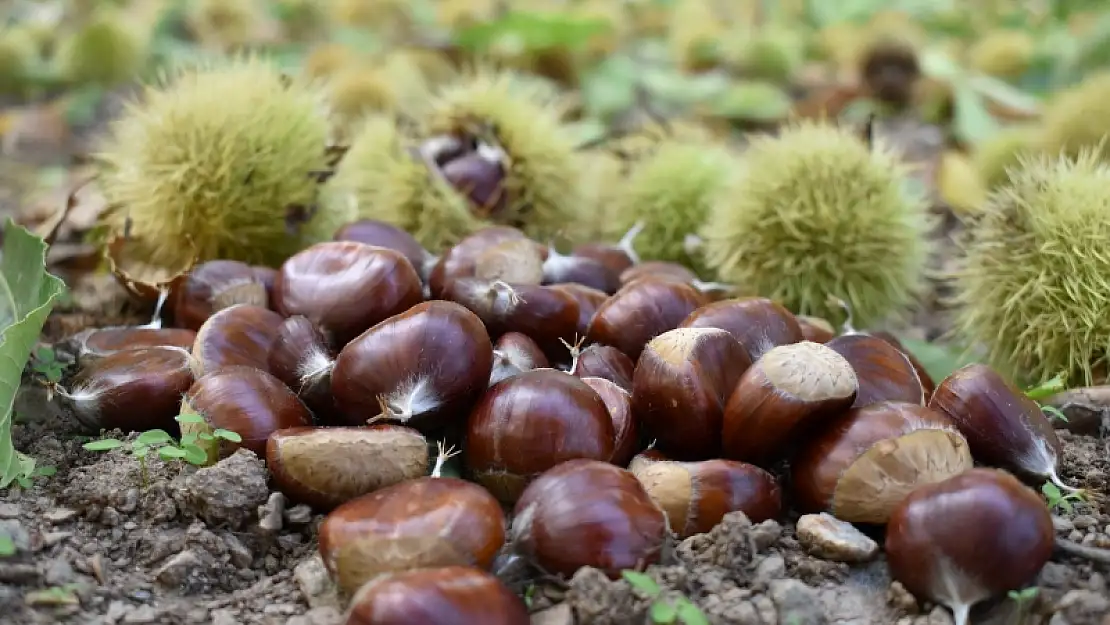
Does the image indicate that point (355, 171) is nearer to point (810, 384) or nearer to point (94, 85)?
point (810, 384)

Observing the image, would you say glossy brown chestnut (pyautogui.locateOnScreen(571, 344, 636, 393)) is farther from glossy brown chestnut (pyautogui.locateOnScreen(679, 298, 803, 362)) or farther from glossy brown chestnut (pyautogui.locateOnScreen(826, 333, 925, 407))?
glossy brown chestnut (pyautogui.locateOnScreen(826, 333, 925, 407))

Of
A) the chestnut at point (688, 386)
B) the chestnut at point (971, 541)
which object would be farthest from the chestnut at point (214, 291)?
the chestnut at point (971, 541)

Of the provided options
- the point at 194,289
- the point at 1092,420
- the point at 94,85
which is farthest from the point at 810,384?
the point at 94,85

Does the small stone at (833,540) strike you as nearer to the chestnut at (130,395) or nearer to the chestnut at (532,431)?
the chestnut at (532,431)

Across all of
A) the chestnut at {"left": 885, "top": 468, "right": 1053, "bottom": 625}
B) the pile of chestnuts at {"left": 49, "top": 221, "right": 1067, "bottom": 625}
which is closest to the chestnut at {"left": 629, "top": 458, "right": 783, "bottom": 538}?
the pile of chestnuts at {"left": 49, "top": 221, "right": 1067, "bottom": 625}

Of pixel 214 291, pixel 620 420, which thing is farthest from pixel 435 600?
pixel 214 291

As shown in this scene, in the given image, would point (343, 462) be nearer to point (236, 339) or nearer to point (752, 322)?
point (236, 339)
